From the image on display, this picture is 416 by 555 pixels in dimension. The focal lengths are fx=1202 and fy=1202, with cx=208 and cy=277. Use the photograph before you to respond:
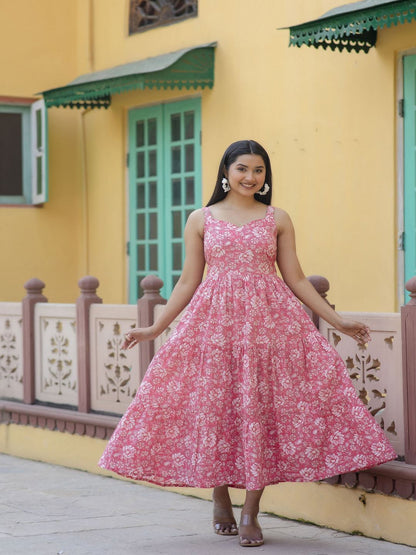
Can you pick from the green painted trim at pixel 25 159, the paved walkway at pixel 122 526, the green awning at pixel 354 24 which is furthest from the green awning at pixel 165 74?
the paved walkway at pixel 122 526

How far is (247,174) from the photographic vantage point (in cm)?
559

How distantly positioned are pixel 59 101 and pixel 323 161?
3096 mm

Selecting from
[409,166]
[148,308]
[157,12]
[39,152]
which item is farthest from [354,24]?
[39,152]

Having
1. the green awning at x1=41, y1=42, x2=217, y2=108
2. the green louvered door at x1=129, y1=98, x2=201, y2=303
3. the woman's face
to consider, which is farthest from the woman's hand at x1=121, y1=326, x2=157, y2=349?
the green louvered door at x1=129, y1=98, x2=201, y2=303

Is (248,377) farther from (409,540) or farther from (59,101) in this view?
(59,101)

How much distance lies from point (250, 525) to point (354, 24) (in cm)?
366

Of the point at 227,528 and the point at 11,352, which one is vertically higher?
the point at 11,352

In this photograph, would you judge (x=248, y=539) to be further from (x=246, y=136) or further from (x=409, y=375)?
(x=246, y=136)

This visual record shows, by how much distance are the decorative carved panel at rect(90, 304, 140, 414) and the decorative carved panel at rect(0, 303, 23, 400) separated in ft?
3.76

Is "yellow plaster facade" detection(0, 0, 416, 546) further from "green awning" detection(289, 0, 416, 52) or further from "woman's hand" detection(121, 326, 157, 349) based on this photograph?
"woman's hand" detection(121, 326, 157, 349)

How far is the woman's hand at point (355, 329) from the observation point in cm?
554

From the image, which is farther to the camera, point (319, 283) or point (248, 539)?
point (319, 283)

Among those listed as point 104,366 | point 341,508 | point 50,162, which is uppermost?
point 50,162

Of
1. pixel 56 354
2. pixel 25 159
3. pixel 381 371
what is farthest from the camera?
pixel 25 159
